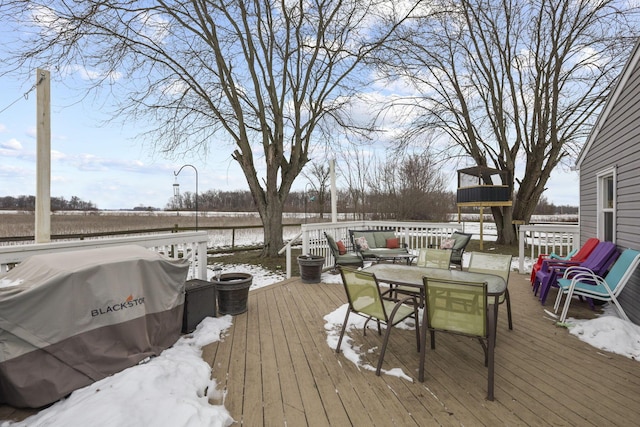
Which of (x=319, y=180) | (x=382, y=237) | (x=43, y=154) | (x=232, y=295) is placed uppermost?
(x=319, y=180)

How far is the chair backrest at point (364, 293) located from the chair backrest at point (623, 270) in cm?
273

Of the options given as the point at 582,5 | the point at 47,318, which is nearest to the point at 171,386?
the point at 47,318

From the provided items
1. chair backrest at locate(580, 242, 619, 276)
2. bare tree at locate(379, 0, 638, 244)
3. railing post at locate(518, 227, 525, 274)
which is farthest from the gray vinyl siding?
bare tree at locate(379, 0, 638, 244)

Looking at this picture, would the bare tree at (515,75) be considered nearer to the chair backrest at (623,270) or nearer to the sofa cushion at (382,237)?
the sofa cushion at (382,237)

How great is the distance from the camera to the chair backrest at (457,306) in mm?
2127

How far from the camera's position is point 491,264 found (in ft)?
11.6

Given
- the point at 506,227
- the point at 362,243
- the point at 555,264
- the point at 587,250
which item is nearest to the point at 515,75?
the point at 506,227

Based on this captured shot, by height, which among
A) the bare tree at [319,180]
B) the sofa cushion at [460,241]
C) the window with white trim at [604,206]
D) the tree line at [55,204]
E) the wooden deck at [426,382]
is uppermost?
the bare tree at [319,180]

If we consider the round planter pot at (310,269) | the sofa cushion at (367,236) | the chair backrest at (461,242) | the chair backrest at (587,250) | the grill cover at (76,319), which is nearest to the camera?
the grill cover at (76,319)

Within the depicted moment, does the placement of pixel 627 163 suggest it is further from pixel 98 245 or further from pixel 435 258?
pixel 98 245

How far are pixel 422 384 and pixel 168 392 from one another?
68.5 inches

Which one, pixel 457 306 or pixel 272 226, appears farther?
pixel 272 226

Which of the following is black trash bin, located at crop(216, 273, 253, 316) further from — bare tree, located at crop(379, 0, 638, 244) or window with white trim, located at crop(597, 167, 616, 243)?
bare tree, located at crop(379, 0, 638, 244)

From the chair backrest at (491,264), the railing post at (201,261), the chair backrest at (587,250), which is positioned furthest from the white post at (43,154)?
the chair backrest at (587,250)
